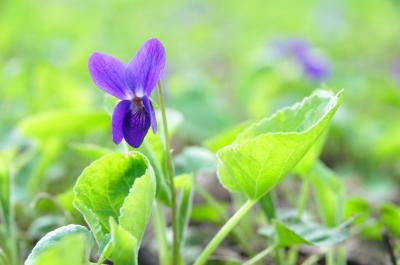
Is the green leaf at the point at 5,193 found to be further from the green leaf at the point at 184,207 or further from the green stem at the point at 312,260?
the green stem at the point at 312,260

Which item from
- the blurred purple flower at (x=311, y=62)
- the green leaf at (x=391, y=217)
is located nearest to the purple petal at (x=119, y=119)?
the green leaf at (x=391, y=217)

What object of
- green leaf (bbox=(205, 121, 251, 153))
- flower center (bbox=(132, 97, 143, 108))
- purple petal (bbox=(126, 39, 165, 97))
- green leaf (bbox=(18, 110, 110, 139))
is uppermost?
purple petal (bbox=(126, 39, 165, 97))

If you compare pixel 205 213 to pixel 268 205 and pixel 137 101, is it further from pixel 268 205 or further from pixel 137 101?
pixel 137 101

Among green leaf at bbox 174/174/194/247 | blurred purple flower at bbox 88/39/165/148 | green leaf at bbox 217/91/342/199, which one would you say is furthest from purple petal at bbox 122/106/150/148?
green leaf at bbox 174/174/194/247

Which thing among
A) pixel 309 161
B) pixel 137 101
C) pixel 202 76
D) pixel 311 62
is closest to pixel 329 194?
pixel 309 161

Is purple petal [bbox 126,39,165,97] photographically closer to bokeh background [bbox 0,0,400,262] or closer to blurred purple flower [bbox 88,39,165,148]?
blurred purple flower [bbox 88,39,165,148]

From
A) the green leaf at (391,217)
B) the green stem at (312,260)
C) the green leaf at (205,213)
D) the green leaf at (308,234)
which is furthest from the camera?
the green leaf at (205,213)
